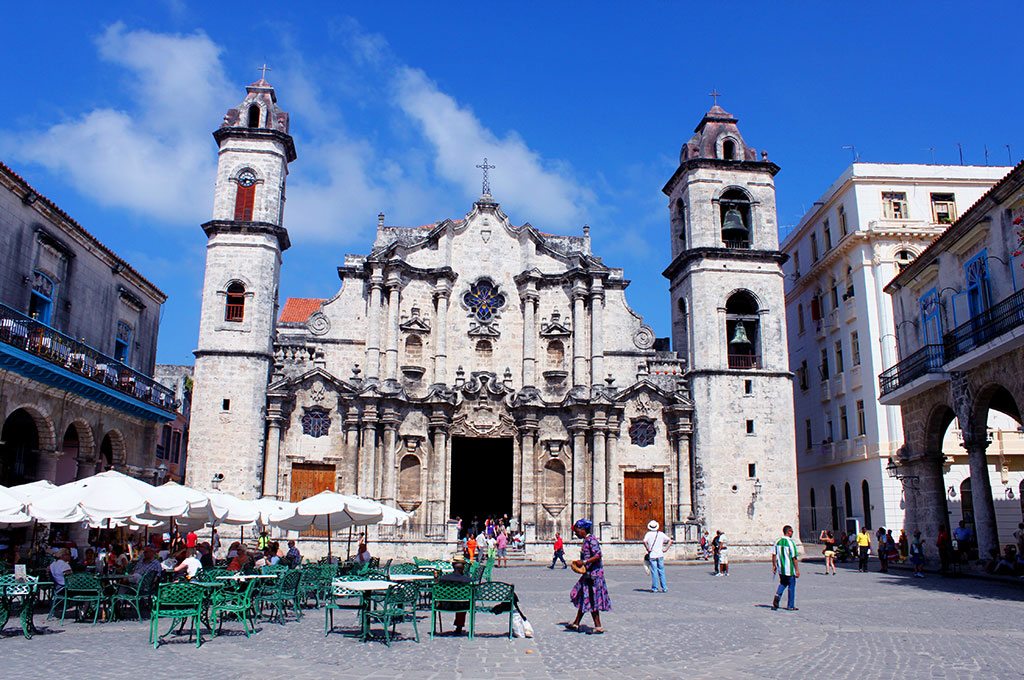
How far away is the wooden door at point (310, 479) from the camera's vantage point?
32938 mm

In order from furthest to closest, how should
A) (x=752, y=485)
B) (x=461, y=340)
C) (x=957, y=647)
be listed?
(x=461, y=340) < (x=752, y=485) < (x=957, y=647)

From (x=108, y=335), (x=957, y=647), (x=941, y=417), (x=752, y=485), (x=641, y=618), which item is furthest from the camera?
(x=752, y=485)

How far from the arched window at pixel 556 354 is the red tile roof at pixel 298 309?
1861 centimetres

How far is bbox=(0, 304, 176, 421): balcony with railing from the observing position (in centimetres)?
2025

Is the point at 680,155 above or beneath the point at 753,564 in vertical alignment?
above

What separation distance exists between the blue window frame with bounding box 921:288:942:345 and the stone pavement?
9935mm

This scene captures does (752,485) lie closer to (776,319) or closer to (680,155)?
(776,319)

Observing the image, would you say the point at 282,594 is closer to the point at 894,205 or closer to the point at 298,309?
the point at 894,205

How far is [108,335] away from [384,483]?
38.1ft

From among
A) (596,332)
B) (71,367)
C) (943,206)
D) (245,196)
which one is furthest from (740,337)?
(71,367)

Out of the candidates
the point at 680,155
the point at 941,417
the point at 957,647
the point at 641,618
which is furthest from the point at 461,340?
the point at 957,647

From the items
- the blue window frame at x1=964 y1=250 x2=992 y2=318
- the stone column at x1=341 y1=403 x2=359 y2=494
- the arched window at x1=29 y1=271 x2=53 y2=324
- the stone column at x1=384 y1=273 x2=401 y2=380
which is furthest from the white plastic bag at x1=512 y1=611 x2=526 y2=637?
the stone column at x1=384 y1=273 x2=401 y2=380

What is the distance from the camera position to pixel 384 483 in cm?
3322

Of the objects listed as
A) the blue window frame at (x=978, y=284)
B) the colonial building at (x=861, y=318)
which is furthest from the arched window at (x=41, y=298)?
the colonial building at (x=861, y=318)
